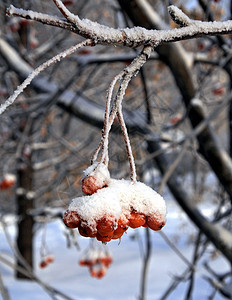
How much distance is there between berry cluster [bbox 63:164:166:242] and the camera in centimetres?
71

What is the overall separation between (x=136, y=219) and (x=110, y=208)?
73mm

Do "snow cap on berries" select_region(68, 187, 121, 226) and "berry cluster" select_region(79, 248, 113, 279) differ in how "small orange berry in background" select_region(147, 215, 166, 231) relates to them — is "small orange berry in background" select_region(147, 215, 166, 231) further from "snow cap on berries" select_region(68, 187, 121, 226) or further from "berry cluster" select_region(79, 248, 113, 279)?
"berry cluster" select_region(79, 248, 113, 279)

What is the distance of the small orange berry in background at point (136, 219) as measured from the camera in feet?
2.45

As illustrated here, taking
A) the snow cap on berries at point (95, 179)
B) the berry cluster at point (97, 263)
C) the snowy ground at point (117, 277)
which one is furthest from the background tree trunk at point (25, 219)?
the snow cap on berries at point (95, 179)

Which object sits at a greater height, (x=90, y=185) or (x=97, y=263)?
(x=97, y=263)

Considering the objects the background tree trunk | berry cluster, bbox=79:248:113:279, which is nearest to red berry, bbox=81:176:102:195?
berry cluster, bbox=79:248:113:279

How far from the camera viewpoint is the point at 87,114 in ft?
10.00

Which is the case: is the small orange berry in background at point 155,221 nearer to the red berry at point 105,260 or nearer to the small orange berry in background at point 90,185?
the small orange berry in background at point 90,185

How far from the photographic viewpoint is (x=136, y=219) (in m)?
0.75

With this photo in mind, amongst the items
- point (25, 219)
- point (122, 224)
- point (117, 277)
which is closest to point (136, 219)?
point (122, 224)

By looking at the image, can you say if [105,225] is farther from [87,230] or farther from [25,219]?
[25,219]

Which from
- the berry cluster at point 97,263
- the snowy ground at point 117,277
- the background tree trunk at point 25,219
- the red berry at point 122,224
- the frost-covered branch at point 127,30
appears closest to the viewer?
the frost-covered branch at point 127,30

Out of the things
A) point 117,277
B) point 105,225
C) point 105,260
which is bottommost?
point 105,225

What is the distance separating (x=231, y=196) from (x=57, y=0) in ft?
6.91
